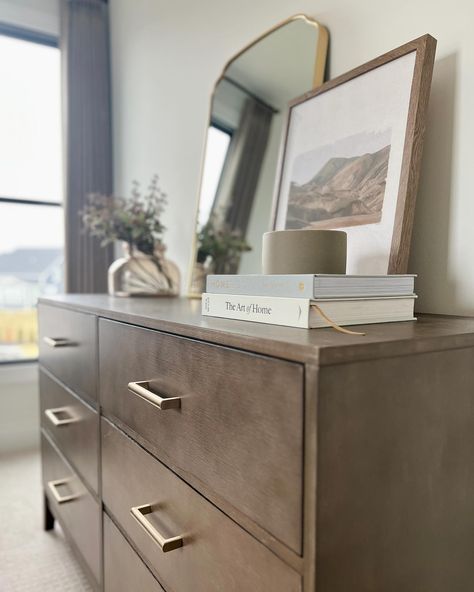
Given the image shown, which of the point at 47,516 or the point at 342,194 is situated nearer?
the point at 342,194

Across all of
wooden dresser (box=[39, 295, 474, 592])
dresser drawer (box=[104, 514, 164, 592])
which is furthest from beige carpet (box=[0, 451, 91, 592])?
wooden dresser (box=[39, 295, 474, 592])

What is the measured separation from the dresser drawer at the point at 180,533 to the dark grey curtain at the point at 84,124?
5.25 feet

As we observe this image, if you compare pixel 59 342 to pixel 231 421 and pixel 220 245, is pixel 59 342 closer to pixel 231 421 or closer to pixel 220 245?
pixel 220 245

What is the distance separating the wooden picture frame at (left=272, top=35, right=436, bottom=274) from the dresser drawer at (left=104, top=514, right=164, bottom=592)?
2.44 ft

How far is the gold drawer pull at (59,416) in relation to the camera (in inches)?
52.5

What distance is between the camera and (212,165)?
1.68 m

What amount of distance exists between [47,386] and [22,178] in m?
1.48

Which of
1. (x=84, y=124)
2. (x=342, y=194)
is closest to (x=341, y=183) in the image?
(x=342, y=194)

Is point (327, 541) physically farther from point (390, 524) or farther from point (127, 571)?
point (127, 571)

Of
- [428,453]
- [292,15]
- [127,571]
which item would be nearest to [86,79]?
[292,15]

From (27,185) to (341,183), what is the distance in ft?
6.87

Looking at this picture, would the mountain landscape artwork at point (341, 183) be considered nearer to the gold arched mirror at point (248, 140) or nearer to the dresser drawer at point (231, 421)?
the gold arched mirror at point (248, 140)

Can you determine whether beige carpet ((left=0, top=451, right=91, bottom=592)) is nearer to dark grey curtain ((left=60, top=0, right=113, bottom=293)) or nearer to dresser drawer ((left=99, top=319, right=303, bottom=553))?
dresser drawer ((left=99, top=319, right=303, bottom=553))

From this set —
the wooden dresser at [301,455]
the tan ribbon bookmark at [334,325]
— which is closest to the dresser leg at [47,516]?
the wooden dresser at [301,455]
